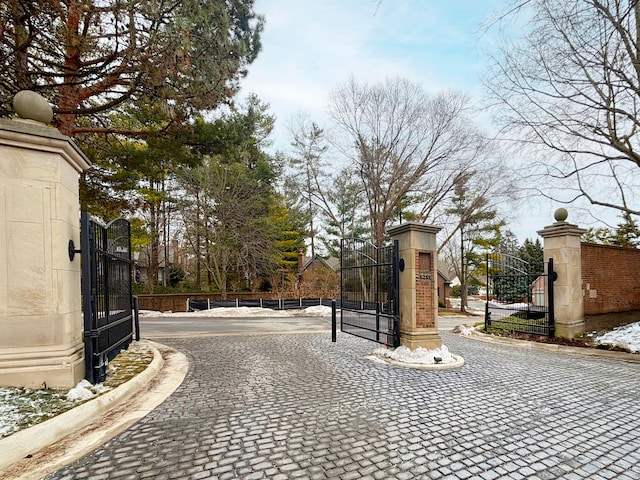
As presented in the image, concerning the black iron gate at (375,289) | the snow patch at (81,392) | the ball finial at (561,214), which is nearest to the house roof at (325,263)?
the black iron gate at (375,289)

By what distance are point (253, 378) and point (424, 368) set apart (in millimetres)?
2650

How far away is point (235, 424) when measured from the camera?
3.17m

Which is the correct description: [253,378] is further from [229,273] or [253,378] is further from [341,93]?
[229,273]

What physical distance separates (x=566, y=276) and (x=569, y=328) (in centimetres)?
120

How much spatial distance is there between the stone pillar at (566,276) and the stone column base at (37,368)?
944 cm


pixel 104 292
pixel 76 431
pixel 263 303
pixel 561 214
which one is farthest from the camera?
pixel 263 303

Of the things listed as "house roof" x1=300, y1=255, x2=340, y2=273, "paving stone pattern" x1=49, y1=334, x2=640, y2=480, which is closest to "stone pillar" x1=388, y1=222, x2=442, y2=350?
"paving stone pattern" x1=49, y1=334, x2=640, y2=480

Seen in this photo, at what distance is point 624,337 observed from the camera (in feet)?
24.0

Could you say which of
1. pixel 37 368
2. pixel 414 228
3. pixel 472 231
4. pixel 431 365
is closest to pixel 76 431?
pixel 37 368

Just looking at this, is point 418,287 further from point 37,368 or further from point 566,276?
point 37,368

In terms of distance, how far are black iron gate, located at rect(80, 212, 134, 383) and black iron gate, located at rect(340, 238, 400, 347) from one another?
4.26 m

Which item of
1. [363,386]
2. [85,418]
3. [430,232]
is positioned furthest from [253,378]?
[430,232]

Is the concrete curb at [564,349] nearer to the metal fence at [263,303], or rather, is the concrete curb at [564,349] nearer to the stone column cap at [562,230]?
the stone column cap at [562,230]

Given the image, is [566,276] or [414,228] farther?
[566,276]
